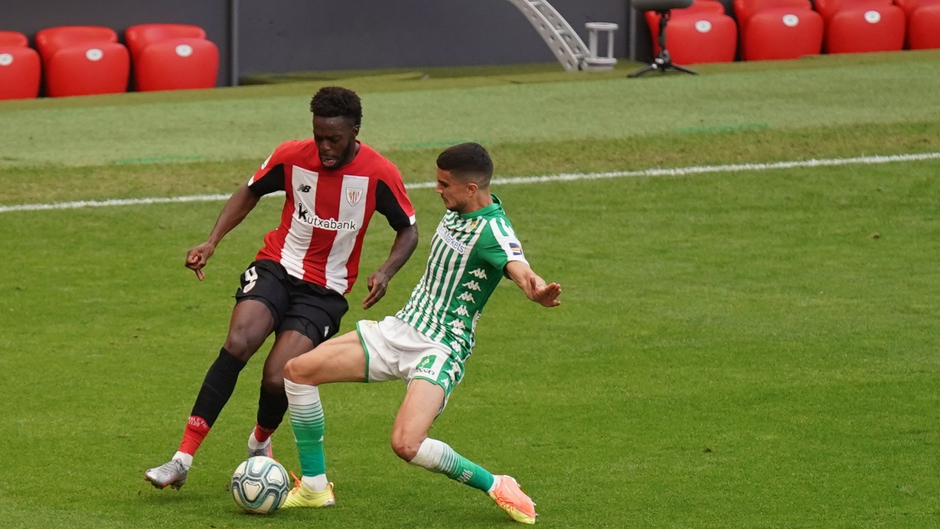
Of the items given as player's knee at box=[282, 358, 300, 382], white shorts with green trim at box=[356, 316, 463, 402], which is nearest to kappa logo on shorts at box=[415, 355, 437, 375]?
white shorts with green trim at box=[356, 316, 463, 402]

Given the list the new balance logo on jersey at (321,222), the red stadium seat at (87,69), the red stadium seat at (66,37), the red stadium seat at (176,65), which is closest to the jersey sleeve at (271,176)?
the new balance logo on jersey at (321,222)

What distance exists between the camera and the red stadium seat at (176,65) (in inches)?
773

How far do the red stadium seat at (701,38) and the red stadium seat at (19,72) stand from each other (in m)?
9.31

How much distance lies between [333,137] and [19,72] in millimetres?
13417

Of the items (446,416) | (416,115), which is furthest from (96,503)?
(416,115)

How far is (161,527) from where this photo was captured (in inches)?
241

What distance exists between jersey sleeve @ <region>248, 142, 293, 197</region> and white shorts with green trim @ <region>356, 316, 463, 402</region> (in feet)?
3.74

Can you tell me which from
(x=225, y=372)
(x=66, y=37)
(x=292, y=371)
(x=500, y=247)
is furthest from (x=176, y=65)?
(x=500, y=247)

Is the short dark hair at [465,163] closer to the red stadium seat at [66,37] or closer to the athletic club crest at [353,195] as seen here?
the athletic club crest at [353,195]

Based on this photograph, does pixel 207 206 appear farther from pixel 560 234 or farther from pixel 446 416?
pixel 446 416

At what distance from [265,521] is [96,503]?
33.9 inches

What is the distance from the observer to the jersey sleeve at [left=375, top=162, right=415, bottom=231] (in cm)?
700

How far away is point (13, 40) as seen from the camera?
19.2 metres

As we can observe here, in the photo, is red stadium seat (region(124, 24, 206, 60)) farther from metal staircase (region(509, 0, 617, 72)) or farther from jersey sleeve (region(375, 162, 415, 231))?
jersey sleeve (region(375, 162, 415, 231))
